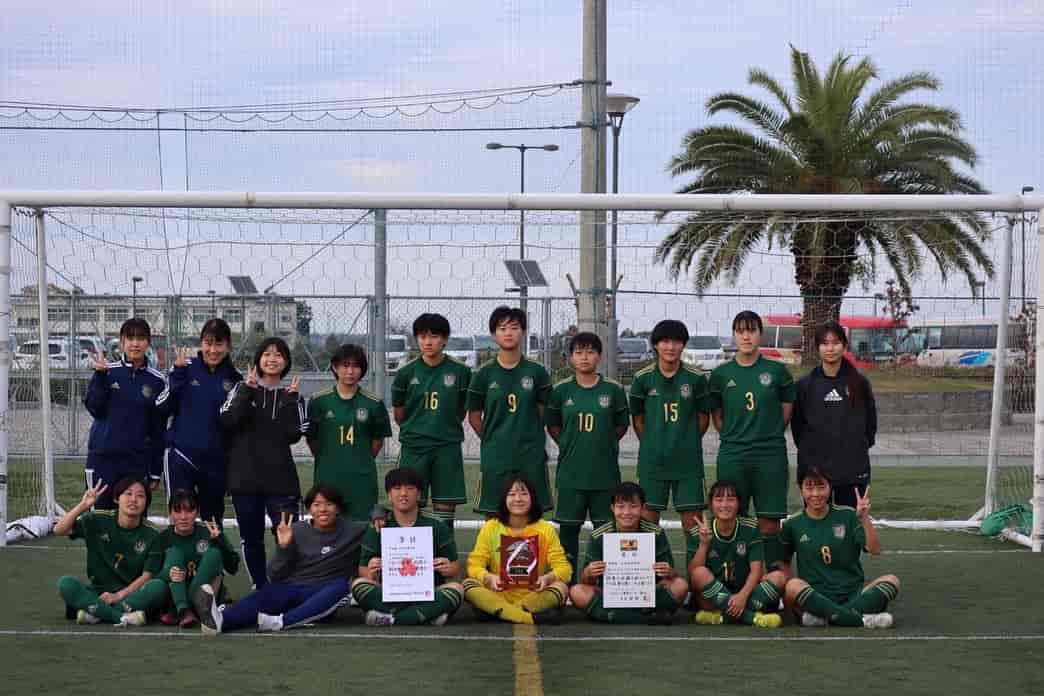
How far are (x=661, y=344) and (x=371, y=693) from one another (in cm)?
291

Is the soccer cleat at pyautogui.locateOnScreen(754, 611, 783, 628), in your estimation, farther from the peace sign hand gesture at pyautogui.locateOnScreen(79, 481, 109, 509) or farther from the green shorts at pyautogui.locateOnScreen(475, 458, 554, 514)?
the peace sign hand gesture at pyautogui.locateOnScreen(79, 481, 109, 509)

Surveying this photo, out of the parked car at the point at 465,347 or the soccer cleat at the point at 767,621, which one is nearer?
the soccer cleat at the point at 767,621

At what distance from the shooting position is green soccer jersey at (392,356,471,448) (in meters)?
7.74

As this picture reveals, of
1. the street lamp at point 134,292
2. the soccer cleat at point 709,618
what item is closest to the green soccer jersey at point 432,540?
the soccer cleat at point 709,618

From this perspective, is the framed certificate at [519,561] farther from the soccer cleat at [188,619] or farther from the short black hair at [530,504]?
the soccer cleat at [188,619]

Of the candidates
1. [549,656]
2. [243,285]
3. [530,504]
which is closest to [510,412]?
[530,504]

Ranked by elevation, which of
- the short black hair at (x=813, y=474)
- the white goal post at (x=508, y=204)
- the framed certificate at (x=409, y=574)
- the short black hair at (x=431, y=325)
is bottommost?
the framed certificate at (x=409, y=574)

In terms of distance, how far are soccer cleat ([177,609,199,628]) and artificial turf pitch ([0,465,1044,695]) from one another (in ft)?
0.16

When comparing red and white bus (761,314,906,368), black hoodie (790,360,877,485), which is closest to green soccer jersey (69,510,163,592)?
black hoodie (790,360,877,485)

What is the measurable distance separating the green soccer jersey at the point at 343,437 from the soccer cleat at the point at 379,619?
88 centimetres

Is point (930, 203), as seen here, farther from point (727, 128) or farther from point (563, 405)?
point (727, 128)

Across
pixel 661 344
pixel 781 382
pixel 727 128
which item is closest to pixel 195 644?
pixel 661 344

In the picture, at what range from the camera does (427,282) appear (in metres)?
11.4

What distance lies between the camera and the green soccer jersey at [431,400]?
305 inches
